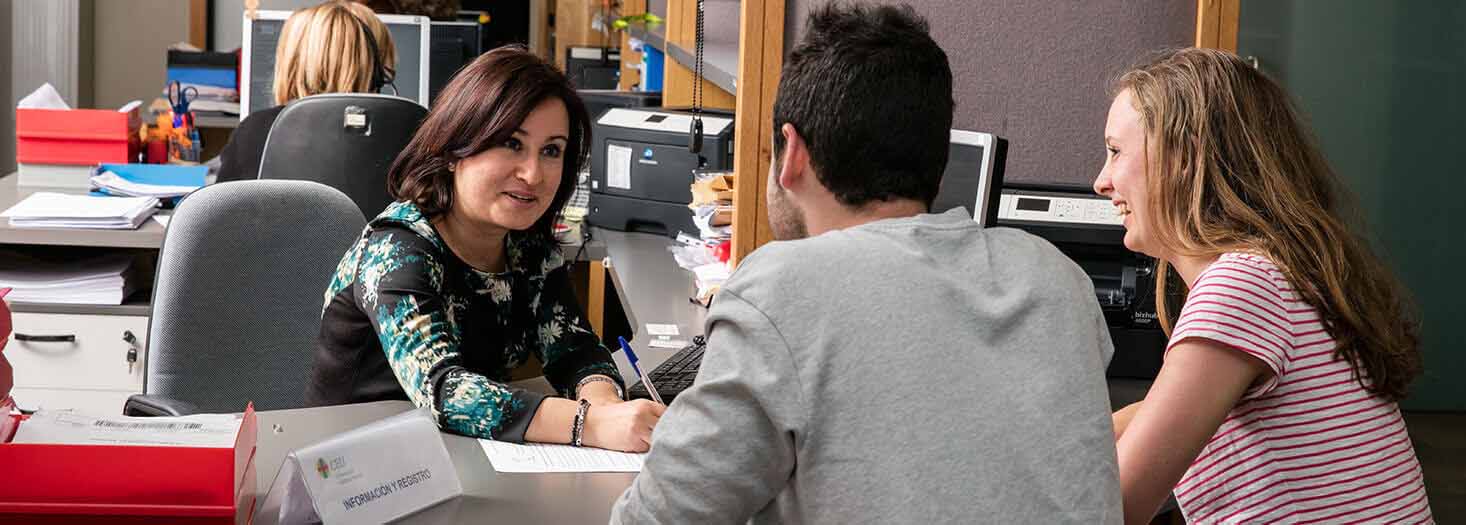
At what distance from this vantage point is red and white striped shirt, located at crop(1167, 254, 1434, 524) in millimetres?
1400

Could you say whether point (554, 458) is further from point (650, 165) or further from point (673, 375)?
point (650, 165)

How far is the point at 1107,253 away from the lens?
2230 millimetres

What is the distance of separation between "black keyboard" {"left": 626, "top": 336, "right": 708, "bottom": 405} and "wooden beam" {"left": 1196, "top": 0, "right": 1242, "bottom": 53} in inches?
35.7

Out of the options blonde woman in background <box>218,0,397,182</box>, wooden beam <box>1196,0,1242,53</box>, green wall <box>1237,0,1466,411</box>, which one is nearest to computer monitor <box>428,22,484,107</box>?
blonde woman in background <box>218,0,397,182</box>

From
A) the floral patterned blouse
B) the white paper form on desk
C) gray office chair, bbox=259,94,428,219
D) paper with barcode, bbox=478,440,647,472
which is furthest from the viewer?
the white paper form on desk

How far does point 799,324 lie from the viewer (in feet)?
3.15

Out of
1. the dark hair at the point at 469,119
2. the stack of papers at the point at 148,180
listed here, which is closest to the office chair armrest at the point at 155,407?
the dark hair at the point at 469,119

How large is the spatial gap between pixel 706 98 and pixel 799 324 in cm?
316

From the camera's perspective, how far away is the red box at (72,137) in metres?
3.48

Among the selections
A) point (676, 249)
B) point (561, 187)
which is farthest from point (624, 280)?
point (561, 187)

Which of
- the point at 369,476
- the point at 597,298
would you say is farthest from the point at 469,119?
the point at 597,298

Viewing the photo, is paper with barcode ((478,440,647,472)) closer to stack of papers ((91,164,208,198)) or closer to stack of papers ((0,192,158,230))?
stack of papers ((0,192,158,230))

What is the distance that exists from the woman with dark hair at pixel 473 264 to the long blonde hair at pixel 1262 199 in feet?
2.13

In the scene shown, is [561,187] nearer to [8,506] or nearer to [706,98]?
[8,506]
